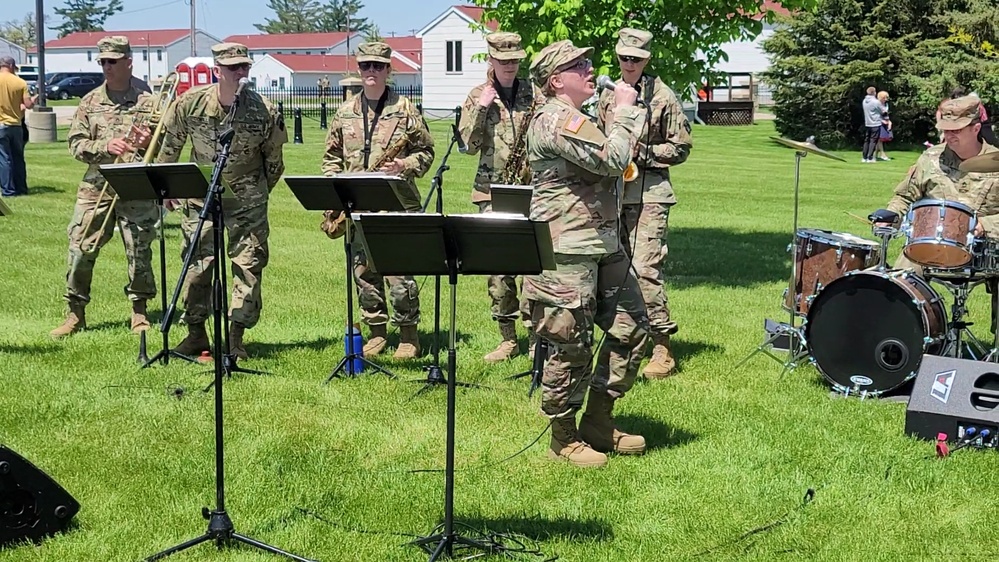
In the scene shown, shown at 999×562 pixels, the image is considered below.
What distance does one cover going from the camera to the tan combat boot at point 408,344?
8.95 meters

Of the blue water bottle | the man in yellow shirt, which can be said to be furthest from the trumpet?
the man in yellow shirt

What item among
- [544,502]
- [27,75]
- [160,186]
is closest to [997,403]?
[544,502]

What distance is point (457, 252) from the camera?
480 centimetres

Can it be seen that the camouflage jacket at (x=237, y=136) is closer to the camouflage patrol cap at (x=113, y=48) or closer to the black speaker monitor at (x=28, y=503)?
the camouflage patrol cap at (x=113, y=48)

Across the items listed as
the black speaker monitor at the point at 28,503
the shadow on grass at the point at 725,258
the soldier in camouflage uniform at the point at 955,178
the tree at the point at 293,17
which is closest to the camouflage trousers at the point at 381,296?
the soldier in camouflage uniform at the point at 955,178

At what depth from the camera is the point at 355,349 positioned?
329 inches

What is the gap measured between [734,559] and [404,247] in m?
2.20

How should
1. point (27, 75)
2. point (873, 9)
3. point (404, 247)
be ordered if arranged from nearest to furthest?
1. point (404, 247)
2. point (873, 9)
3. point (27, 75)

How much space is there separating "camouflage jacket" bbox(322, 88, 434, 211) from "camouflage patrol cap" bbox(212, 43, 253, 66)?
97cm

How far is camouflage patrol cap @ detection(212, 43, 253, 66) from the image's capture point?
7.86 meters

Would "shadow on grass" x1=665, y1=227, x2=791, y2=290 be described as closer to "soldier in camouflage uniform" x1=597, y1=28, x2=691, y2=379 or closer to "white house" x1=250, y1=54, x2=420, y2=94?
"soldier in camouflage uniform" x1=597, y1=28, x2=691, y2=379

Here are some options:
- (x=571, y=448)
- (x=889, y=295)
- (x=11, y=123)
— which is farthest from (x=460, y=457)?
(x=11, y=123)

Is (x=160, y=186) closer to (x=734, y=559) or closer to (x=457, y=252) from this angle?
(x=457, y=252)

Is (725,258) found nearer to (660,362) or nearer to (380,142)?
(660,362)
